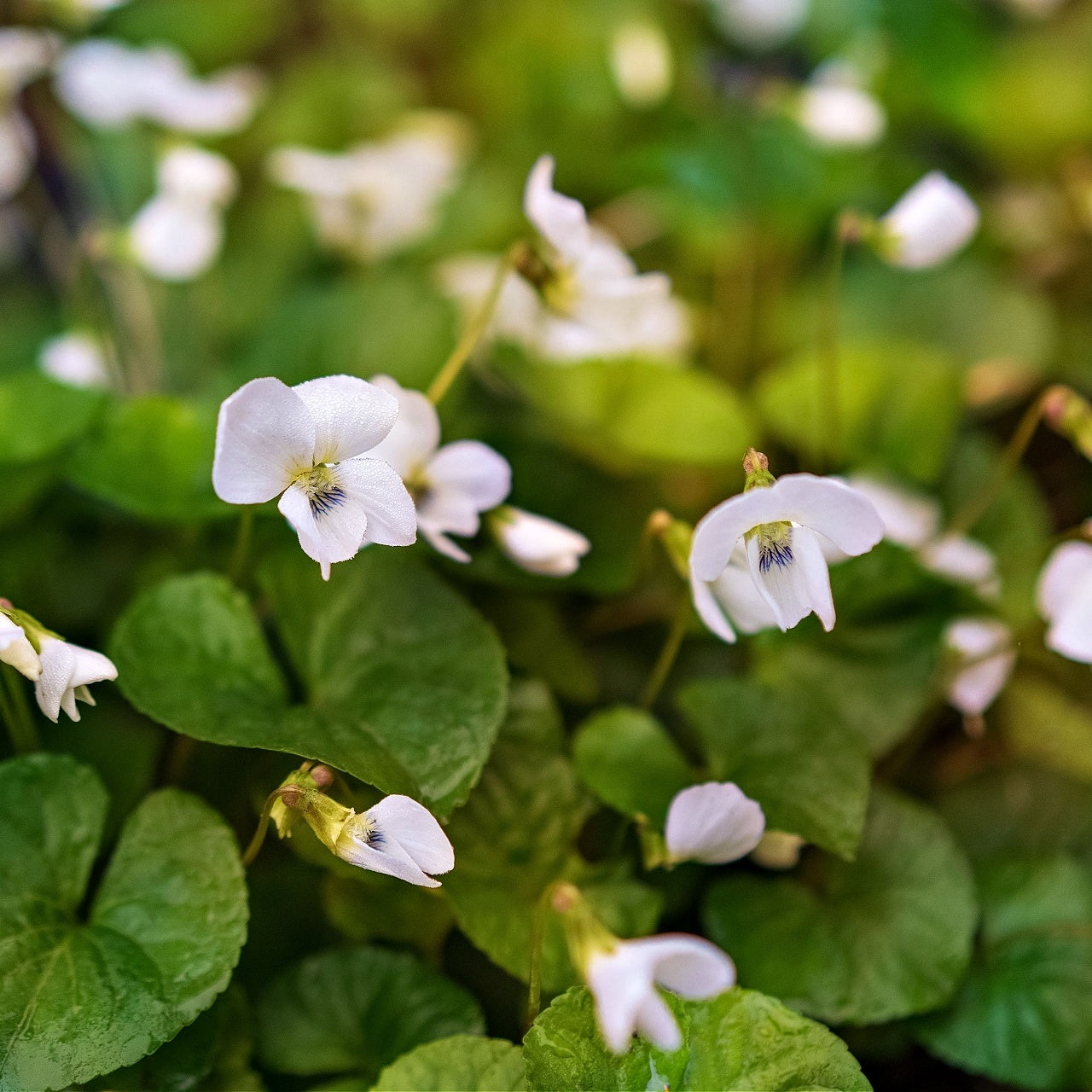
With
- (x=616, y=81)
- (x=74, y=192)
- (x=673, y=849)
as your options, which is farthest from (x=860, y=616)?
(x=74, y=192)

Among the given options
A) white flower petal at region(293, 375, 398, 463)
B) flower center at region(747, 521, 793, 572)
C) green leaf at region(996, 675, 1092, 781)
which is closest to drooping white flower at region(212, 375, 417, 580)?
white flower petal at region(293, 375, 398, 463)

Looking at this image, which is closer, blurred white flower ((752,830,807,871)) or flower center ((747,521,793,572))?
flower center ((747,521,793,572))

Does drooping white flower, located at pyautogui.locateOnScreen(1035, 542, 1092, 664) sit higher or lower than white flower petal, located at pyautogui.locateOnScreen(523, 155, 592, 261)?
lower

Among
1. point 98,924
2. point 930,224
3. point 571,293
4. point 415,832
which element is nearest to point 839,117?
point 930,224

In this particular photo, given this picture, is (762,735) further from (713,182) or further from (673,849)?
(713,182)

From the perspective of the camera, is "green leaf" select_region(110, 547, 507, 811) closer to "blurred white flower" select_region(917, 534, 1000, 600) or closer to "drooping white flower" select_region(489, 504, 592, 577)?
"drooping white flower" select_region(489, 504, 592, 577)

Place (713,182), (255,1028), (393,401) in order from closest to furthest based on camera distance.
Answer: (393,401) → (255,1028) → (713,182)
